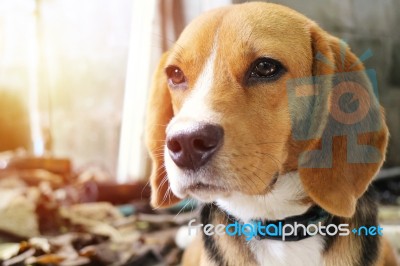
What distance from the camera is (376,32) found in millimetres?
1638

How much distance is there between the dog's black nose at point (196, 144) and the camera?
48.6 inches

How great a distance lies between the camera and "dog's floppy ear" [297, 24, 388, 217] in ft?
4.72

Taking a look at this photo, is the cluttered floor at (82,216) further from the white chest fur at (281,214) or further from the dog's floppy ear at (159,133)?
the white chest fur at (281,214)

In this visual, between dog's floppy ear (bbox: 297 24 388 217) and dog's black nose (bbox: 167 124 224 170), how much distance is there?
1.11 ft

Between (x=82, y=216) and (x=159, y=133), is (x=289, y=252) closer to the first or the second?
(x=159, y=133)

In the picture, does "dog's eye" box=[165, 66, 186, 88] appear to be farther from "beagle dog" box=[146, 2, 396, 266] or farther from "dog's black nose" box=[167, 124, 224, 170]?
"dog's black nose" box=[167, 124, 224, 170]

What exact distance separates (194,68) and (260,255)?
2.02 feet

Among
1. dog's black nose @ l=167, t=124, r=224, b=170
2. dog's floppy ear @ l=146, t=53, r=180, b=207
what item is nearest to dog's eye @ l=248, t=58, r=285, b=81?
dog's black nose @ l=167, t=124, r=224, b=170

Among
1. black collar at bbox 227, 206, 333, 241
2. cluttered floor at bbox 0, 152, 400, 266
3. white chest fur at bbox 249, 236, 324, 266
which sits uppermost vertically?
black collar at bbox 227, 206, 333, 241

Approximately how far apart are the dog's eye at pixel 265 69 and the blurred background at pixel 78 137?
0.52 metres

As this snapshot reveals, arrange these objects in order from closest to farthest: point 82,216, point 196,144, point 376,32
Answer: point 196,144, point 376,32, point 82,216

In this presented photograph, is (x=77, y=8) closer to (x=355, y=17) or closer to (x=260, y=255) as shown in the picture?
(x=355, y=17)

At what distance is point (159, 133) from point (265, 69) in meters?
0.48

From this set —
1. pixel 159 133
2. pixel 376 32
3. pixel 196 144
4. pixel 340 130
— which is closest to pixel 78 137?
pixel 159 133
